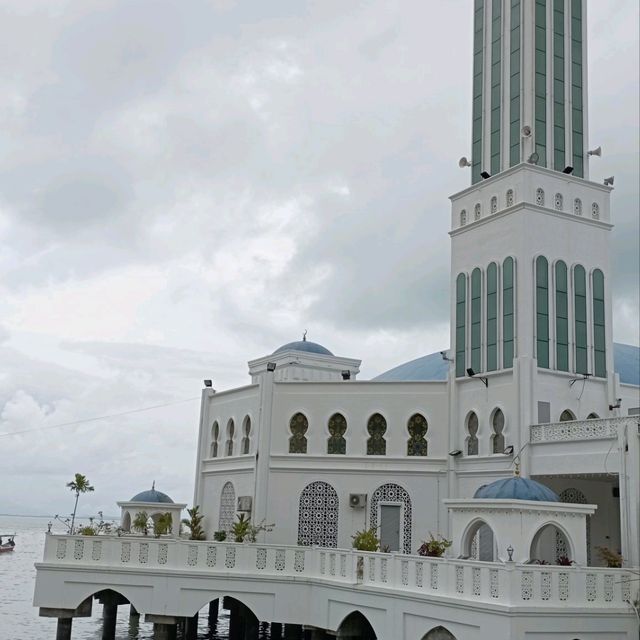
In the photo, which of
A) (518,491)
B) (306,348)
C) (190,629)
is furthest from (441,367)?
(518,491)

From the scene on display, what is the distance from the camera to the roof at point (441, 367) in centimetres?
4481

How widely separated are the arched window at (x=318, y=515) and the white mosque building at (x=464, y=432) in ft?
0.16

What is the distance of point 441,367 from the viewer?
46.3 metres

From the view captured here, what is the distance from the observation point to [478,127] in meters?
33.2

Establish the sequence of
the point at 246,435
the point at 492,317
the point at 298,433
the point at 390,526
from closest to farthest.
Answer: the point at 492,317
the point at 390,526
the point at 298,433
the point at 246,435

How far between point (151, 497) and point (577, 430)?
17198mm

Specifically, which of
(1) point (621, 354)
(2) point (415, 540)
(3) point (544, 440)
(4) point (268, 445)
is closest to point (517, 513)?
(3) point (544, 440)

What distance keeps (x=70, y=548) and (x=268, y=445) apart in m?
7.86

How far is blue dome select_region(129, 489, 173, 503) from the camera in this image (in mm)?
35344

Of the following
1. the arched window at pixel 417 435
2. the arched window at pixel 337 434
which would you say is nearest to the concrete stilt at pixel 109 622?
the arched window at pixel 337 434

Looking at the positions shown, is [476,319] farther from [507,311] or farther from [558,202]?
[558,202]

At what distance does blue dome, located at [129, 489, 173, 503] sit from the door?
9483 mm

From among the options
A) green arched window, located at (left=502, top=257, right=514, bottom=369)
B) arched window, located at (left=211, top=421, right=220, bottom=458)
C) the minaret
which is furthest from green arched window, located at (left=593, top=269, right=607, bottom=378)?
arched window, located at (left=211, top=421, right=220, bottom=458)

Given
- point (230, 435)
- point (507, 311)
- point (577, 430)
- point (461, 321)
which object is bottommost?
point (577, 430)
